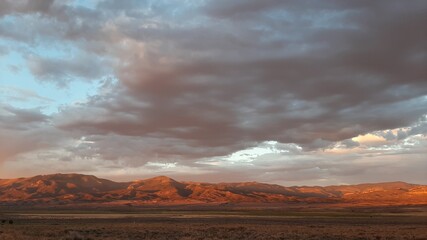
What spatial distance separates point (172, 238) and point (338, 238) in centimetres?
1659

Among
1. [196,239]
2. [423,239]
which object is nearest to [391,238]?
[423,239]

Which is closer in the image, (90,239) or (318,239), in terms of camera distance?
(90,239)

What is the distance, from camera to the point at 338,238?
1772 inches

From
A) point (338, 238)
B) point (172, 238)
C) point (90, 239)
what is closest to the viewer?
point (90, 239)

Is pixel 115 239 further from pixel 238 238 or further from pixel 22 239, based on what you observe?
pixel 238 238

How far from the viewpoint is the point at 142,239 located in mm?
41719

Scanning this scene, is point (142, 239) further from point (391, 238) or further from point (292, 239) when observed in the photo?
point (391, 238)

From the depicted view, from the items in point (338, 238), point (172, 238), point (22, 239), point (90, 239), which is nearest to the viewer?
point (22, 239)

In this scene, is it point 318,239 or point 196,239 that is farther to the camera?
point 318,239

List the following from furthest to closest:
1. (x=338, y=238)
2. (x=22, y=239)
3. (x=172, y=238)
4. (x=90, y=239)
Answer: (x=338, y=238) < (x=172, y=238) < (x=90, y=239) < (x=22, y=239)

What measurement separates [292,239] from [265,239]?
2.59m

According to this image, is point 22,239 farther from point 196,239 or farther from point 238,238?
point 238,238

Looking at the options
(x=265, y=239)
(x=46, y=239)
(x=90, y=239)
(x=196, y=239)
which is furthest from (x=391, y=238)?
(x=46, y=239)

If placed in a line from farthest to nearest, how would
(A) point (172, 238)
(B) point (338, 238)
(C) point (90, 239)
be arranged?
1. (B) point (338, 238)
2. (A) point (172, 238)
3. (C) point (90, 239)
